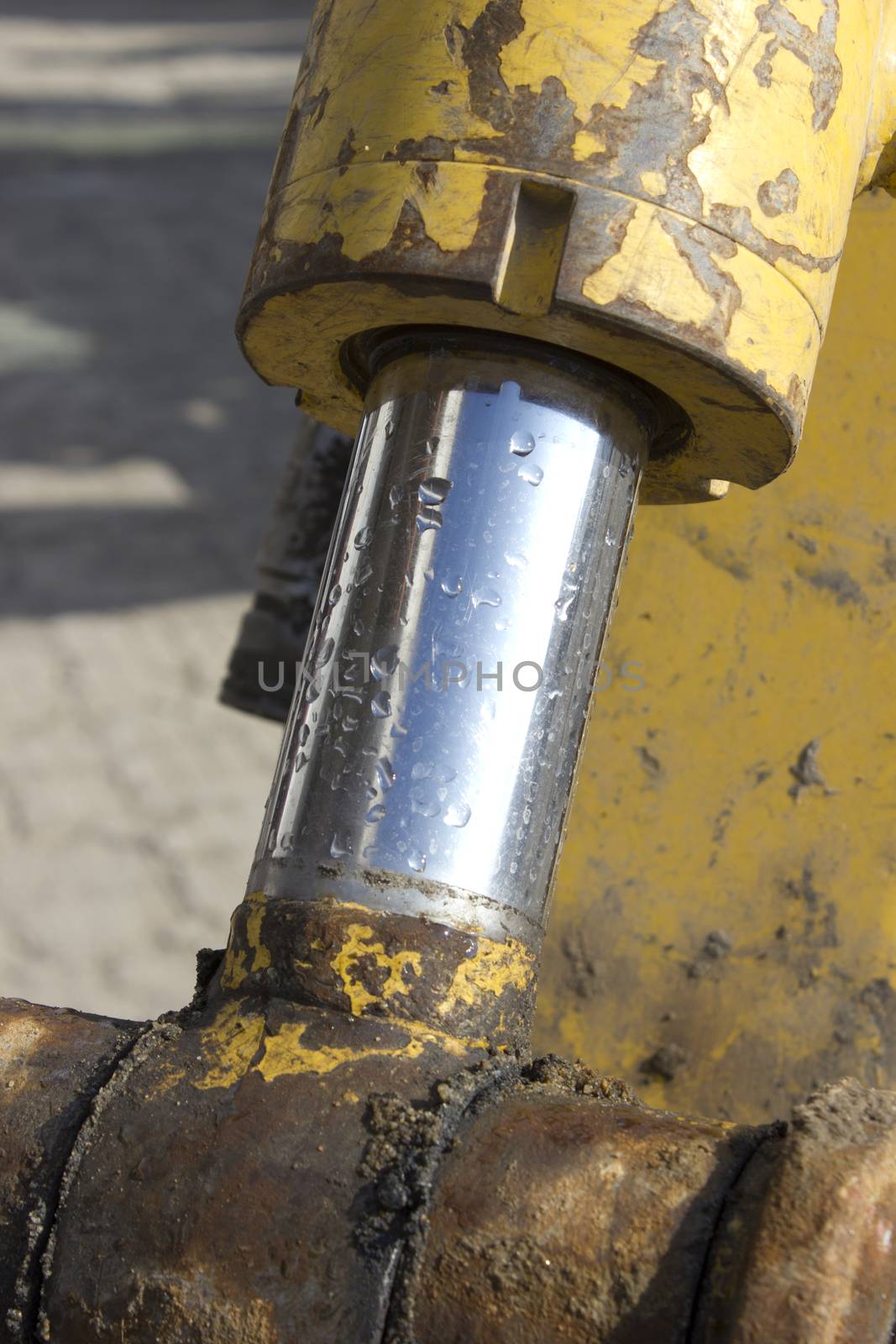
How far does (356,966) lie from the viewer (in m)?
0.77

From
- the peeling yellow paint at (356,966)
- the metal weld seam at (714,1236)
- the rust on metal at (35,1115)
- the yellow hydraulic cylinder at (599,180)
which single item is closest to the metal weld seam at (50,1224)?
the rust on metal at (35,1115)

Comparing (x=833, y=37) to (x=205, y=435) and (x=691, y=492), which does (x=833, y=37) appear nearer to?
(x=691, y=492)

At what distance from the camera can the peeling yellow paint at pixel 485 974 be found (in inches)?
30.7

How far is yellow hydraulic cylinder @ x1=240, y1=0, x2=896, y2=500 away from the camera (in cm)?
77

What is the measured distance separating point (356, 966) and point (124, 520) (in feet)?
11.9

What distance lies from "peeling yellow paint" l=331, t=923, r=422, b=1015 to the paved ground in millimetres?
2341

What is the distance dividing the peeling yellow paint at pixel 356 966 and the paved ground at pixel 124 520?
2.34m

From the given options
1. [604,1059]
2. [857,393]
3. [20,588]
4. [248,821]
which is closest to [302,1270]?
[604,1059]

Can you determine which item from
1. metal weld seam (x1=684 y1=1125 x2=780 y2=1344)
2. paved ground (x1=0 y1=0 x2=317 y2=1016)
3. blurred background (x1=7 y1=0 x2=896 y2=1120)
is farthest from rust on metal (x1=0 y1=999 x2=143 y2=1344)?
paved ground (x1=0 y1=0 x2=317 y2=1016)

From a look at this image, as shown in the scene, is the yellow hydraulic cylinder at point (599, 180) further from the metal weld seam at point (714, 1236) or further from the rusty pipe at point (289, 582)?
the rusty pipe at point (289, 582)

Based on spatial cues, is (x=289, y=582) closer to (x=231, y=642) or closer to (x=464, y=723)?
(x=464, y=723)

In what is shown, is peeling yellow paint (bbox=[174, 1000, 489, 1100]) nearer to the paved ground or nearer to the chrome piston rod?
the chrome piston rod

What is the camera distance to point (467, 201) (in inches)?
30.6

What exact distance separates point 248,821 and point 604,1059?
2.25 metres
